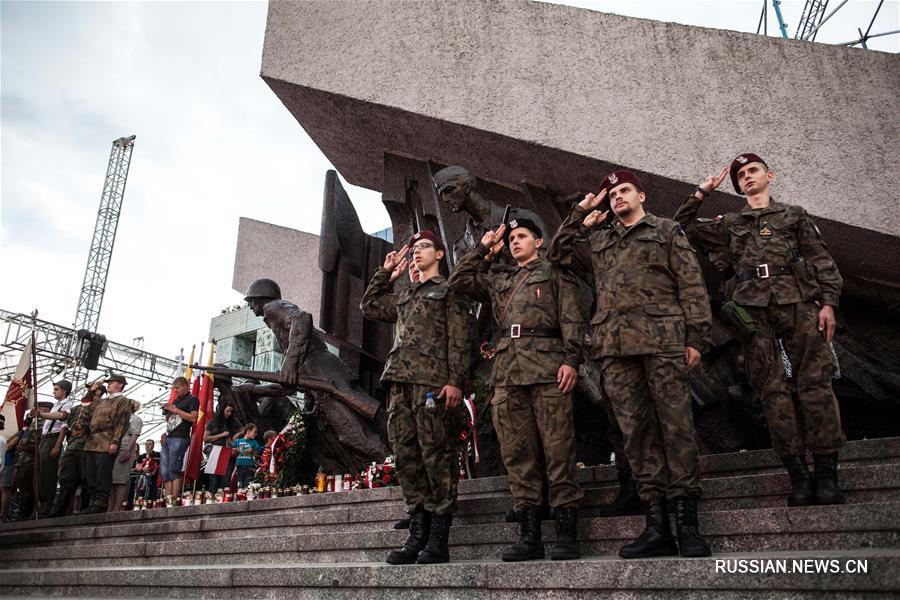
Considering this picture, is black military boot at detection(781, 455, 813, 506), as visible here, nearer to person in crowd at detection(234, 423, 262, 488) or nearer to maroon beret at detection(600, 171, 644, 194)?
maroon beret at detection(600, 171, 644, 194)

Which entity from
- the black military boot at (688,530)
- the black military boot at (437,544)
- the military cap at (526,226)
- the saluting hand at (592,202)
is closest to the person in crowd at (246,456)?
the black military boot at (437,544)

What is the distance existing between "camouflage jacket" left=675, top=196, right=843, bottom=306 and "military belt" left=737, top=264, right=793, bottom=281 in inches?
0.6

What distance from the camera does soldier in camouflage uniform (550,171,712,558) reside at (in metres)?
2.52

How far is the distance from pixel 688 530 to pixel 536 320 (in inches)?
45.2

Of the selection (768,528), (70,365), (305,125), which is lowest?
(768,528)

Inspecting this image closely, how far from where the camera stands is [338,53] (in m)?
6.72

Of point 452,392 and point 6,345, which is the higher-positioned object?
point 6,345

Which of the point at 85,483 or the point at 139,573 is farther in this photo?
the point at 85,483

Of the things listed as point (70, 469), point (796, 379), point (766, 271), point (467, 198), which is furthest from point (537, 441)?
point (70, 469)

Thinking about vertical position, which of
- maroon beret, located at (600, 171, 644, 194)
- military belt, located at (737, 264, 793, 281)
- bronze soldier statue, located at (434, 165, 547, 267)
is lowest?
military belt, located at (737, 264, 793, 281)

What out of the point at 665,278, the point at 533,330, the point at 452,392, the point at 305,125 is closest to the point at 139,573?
the point at 452,392

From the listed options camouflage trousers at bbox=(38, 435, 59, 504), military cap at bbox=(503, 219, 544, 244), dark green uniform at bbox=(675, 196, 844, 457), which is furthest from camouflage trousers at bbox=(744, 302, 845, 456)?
camouflage trousers at bbox=(38, 435, 59, 504)

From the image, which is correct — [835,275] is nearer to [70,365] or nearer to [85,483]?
[85,483]

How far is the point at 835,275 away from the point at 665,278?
0.80m
